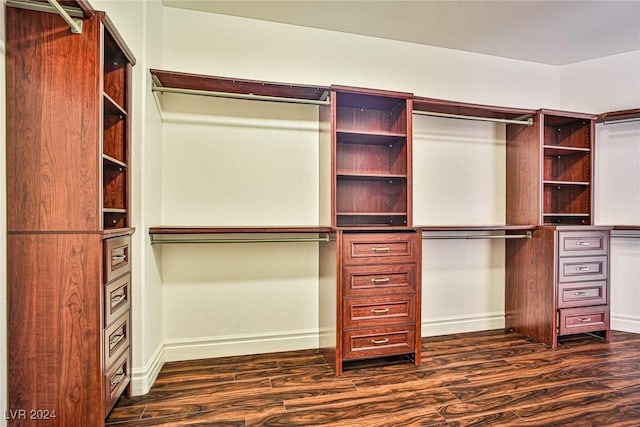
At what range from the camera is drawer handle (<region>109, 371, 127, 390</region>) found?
1665 mm

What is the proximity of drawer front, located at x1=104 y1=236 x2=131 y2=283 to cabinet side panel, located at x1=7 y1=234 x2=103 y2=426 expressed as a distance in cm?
6

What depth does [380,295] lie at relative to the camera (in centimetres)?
233

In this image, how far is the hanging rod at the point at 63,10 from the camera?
1356 mm

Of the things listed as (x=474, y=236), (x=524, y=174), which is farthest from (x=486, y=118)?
(x=474, y=236)

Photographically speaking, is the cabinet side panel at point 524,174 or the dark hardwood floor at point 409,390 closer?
the dark hardwood floor at point 409,390

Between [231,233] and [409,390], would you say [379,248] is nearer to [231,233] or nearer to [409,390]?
[409,390]

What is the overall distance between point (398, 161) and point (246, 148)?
121 centimetres

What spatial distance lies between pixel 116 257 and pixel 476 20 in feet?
9.92

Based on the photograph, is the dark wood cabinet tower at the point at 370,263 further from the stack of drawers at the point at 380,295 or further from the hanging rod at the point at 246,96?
the hanging rod at the point at 246,96

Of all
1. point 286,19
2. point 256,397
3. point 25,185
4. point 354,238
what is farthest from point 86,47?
point 256,397

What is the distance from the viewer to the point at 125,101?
186cm

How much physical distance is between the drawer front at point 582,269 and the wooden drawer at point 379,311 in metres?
1.41

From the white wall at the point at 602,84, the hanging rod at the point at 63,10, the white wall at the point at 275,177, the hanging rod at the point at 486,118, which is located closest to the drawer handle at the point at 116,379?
the white wall at the point at 275,177

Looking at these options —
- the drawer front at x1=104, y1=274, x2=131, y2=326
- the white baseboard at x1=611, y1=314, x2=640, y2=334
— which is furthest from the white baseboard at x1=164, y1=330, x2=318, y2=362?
the white baseboard at x1=611, y1=314, x2=640, y2=334
